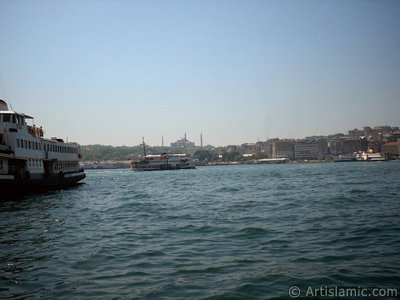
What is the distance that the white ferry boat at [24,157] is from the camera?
1171 inches

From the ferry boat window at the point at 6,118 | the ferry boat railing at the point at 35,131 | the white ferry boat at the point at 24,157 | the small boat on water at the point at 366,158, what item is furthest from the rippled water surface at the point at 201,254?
the small boat on water at the point at 366,158

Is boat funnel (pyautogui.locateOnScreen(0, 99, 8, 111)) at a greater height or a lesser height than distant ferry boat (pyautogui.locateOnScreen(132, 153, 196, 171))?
greater

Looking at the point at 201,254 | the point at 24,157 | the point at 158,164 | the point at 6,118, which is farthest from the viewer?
the point at 158,164

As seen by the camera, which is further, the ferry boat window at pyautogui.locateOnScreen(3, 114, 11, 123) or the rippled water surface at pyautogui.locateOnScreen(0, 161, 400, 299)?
the ferry boat window at pyautogui.locateOnScreen(3, 114, 11, 123)

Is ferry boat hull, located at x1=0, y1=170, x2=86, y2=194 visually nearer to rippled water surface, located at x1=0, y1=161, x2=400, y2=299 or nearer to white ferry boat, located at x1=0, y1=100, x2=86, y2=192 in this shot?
white ferry boat, located at x1=0, y1=100, x2=86, y2=192

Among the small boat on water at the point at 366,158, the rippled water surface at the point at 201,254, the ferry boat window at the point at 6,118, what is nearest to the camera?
the rippled water surface at the point at 201,254

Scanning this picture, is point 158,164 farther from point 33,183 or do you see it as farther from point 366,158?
point 366,158

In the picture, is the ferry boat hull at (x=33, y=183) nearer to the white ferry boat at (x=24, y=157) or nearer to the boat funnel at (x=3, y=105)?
the white ferry boat at (x=24, y=157)

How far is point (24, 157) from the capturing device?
32.3m

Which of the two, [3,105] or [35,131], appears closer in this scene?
[3,105]

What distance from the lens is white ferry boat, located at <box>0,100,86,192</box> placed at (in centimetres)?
2974

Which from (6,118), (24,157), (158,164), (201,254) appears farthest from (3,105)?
(158,164)

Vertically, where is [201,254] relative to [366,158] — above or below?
above

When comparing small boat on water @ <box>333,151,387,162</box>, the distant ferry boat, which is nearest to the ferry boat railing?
the distant ferry boat
